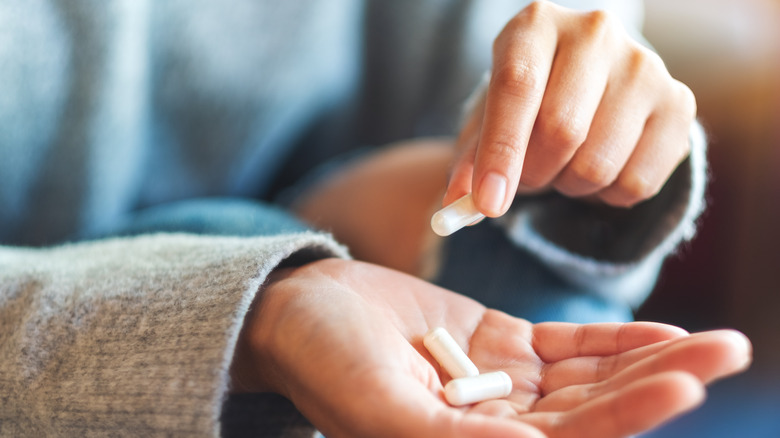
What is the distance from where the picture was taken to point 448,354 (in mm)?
527

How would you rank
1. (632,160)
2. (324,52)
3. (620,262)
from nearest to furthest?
(632,160) → (620,262) → (324,52)

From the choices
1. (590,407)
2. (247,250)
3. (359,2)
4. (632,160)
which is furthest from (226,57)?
(590,407)

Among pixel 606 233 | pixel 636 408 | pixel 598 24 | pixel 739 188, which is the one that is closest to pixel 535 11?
pixel 598 24

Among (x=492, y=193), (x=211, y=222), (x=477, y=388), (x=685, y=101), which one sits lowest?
(x=211, y=222)

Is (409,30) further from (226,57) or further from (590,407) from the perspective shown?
(590,407)

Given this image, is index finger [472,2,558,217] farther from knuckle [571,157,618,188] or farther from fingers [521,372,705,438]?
fingers [521,372,705,438]

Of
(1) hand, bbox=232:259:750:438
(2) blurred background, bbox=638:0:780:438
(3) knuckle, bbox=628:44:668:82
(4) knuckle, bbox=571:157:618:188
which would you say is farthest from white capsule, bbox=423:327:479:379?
(2) blurred background, bbox=638:0:780:438

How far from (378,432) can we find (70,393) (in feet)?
0.91

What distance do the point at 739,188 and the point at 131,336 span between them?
4.08 feet

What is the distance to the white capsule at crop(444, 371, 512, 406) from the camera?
1.53 ft

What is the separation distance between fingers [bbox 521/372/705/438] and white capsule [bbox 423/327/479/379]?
4.7 inches

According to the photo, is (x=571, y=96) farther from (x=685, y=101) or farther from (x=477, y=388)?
(x=477, y=388)

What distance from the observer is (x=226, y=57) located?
979 millimetres

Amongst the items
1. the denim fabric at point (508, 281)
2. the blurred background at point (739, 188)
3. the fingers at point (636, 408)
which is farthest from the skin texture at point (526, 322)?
the blurred background at point (739, 188)
